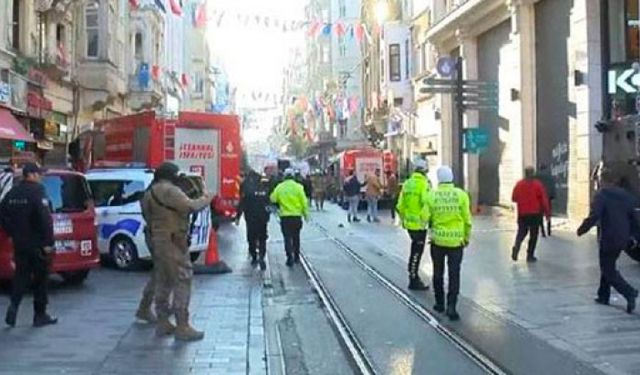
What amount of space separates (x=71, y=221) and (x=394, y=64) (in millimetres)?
38237

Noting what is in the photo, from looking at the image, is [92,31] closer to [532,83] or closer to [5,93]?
[5,93]

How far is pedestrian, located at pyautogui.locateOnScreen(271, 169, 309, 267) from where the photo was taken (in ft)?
53.6

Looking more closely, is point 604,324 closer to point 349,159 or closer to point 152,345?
point 152,345

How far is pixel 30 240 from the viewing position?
999cm

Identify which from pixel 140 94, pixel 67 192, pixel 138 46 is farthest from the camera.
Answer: pixel 138 46

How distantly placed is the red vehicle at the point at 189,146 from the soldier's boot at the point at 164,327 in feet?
40.3

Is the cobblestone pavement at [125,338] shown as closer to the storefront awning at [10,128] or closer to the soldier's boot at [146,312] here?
the soldier's boot at [146,312]

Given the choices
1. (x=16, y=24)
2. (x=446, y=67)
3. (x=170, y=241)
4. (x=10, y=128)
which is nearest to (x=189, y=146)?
(x=10, y=128)

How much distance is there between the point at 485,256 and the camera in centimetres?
1736

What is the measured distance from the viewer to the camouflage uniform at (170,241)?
9.26 metres

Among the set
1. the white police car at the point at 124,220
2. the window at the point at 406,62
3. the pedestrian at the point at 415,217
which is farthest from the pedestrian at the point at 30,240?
the window at the point at 406,62

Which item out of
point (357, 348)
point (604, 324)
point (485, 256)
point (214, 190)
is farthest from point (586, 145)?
point (357, 348)

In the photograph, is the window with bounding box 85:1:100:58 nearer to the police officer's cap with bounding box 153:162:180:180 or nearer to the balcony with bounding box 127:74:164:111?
the balcony with bounding box 127:74:164:111

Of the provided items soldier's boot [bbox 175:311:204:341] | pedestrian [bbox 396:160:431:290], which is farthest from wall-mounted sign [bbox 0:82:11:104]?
soldier's boot [bbox 175:311:204:341]
